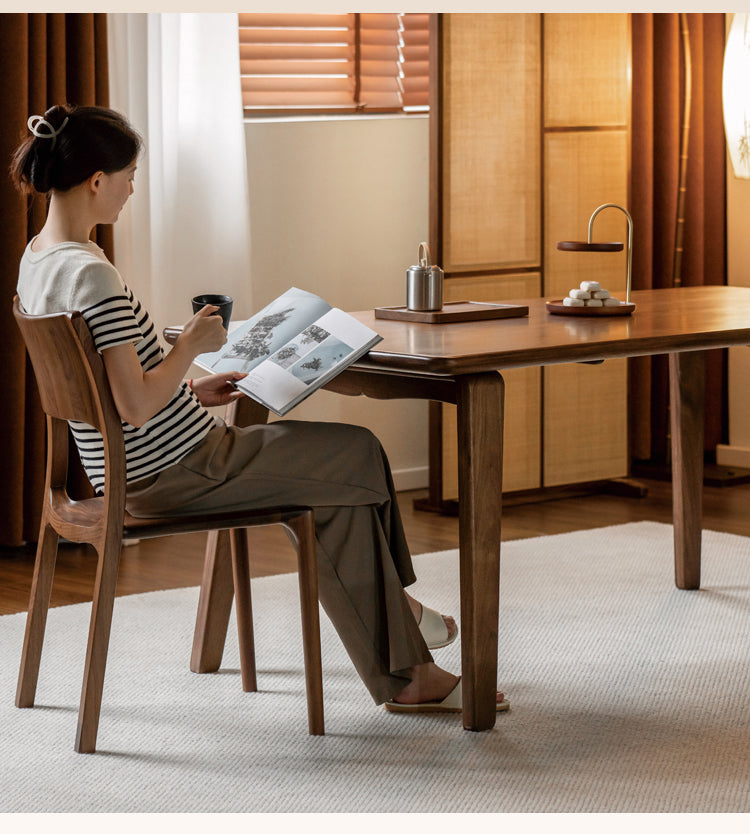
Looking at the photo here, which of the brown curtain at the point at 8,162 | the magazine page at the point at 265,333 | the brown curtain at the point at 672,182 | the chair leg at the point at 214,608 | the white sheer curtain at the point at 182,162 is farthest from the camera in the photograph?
the brown curtain at the point at 672,182

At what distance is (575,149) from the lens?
14.7ft

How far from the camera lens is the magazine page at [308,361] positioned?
2.24 meters

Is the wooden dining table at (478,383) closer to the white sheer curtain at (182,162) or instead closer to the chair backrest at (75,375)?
the chair backrest at (75,375)

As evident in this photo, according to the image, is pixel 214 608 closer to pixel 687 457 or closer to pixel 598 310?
pixel 598 310

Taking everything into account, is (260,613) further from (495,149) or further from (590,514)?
(495,149)

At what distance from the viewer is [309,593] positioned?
2.34 meters

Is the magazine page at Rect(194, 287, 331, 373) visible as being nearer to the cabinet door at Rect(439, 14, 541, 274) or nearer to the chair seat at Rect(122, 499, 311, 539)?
the chair seat at Rect(122, 499, 311, 539)

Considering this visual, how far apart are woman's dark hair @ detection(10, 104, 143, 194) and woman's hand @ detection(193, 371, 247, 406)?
421 millimetres

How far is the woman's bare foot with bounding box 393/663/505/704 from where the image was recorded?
251 cm

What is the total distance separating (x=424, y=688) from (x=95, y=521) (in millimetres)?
715

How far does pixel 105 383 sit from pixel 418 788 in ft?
2.78

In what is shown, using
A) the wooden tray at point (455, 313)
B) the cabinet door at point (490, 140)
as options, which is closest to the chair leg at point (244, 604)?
the wooden tray at point (455, 313)

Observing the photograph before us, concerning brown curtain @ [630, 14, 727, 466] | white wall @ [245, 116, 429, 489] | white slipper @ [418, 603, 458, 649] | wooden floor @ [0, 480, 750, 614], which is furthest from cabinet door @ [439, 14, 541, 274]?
white slipper @ [418, 603, 458, 649]

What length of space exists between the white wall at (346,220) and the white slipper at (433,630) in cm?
195
